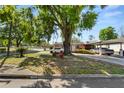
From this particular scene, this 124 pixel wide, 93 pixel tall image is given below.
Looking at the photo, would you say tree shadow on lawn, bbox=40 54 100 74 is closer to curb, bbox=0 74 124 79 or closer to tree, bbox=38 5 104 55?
curb, bbox=0 74 124 79

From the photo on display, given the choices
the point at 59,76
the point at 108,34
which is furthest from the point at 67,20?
the point at 108,34

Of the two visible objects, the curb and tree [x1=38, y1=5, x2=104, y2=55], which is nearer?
the curb

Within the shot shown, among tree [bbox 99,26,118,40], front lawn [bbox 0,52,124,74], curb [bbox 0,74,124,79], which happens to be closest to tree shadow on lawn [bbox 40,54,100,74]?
front lawn [bbox 0,52,124,74]

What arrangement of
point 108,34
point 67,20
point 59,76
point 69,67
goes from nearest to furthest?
point 59,76 → point 69,67 → point 67,20 → point 108,34

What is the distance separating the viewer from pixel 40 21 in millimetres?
30172

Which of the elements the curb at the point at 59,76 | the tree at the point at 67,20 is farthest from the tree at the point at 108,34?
the curb at the point at 59,76

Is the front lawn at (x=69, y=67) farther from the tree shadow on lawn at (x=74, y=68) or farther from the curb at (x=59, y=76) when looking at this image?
the curb at (x=59, y=76)

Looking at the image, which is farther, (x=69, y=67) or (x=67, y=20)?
(x=67, y=20)

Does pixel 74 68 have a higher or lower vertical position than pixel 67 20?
lower

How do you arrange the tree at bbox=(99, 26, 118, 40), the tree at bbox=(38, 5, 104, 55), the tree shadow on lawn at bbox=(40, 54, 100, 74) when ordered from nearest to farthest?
the tree shadow on lawn at bbox=(40, 54, 100, 74) < the tree at bbox=(38, 5, 104, 55) < the tree at bbox=(99, 26, 118, 40)

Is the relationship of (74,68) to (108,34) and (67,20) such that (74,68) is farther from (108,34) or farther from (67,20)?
(108,34)
